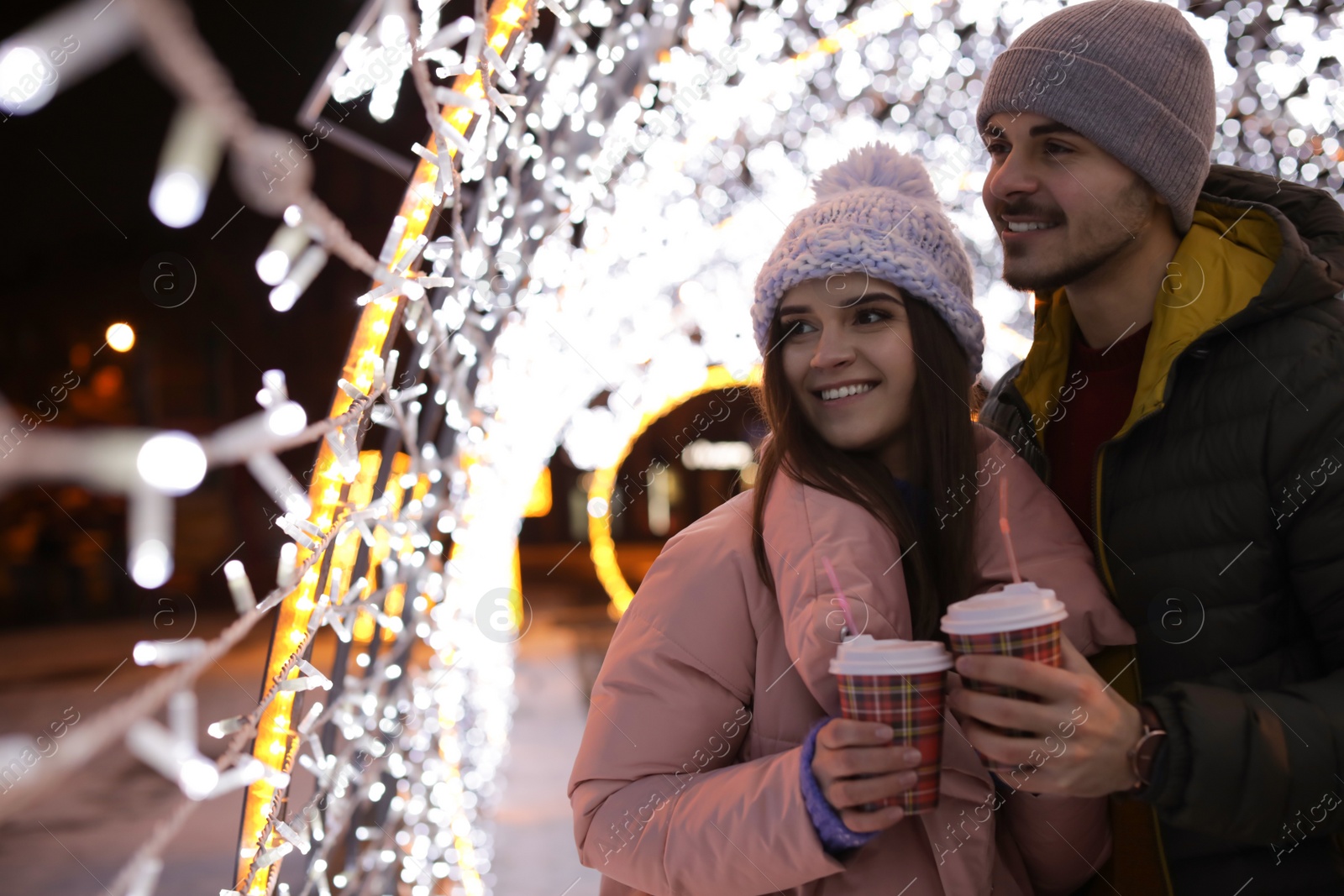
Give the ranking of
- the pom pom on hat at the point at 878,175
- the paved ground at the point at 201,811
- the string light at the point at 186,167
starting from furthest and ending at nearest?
the paved ground at the point at 201,811 < the pom pom on hat at the point at 878,175 < the string light at the point at 186,167

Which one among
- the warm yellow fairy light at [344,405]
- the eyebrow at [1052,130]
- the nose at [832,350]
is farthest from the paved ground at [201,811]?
the eyebrow at [1052,130]

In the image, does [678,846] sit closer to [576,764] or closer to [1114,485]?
[576,764]

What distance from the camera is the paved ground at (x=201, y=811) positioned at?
12.2 ft

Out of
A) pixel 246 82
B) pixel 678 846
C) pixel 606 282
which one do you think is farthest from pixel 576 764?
pixel 606 282

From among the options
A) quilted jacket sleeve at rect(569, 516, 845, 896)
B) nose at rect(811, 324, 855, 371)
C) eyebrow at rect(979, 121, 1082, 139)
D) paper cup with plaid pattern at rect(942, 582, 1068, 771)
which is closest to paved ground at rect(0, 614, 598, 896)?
quilted jacket sleeve at rect(569, 516, 845, 896)

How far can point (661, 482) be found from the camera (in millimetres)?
19688

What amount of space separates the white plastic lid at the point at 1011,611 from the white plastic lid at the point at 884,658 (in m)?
0.04

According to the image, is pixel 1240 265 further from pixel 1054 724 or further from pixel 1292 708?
pixel 1054 724

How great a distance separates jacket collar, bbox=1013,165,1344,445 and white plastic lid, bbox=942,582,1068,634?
493 millimetres

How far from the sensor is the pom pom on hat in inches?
64.0

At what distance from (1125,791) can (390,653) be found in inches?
57.4

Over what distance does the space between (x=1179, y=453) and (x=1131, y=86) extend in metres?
0.58

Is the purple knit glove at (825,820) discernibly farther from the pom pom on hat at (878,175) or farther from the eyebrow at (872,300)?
the pom pom on hat at (878,175)

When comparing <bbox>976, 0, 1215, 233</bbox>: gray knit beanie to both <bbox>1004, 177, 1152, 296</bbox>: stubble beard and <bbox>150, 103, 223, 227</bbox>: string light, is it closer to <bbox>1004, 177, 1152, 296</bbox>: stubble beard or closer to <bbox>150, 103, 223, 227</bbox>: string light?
<bbox>1004, 177, 1152, 296</bbox>: stubble beard
